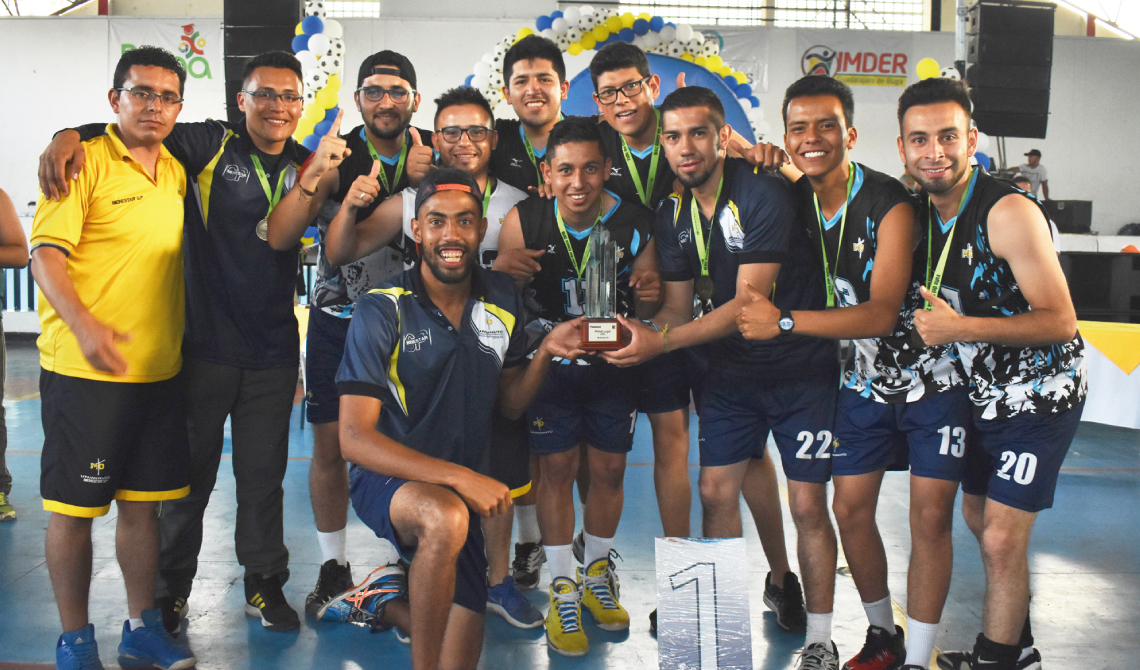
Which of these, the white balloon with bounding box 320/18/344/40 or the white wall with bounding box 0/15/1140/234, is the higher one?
the white wall with bounding box 0/15/1140/234

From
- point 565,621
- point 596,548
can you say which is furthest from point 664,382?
point 565,621

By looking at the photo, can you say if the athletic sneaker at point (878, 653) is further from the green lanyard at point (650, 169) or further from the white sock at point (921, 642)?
the green lanyard at point (650, 169)

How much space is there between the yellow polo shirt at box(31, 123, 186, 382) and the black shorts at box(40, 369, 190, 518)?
7cm

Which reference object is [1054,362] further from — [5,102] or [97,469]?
[5,102]

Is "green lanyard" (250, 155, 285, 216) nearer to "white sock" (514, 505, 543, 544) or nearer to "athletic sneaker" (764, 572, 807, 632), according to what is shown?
"white sock" (514, 505, 543, 544)

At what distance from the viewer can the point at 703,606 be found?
9.05 feet

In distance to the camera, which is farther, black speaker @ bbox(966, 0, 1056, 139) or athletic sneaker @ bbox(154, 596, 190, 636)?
black speaker @ bbox(966, 0, 1056, 139)

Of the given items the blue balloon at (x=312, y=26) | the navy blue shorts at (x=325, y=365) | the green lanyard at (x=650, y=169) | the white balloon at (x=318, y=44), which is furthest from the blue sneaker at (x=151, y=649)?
the blue balloon at (x=312, y=26)

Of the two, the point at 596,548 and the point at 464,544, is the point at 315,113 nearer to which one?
the point at 596,548

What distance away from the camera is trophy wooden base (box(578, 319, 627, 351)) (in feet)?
9.94

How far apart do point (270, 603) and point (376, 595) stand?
22.7 inches

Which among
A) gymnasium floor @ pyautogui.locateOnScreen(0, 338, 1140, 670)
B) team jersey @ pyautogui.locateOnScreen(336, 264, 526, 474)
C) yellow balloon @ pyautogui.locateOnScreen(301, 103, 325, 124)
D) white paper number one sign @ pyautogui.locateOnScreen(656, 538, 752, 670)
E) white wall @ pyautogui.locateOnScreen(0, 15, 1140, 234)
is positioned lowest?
gymnasium floor @ pyautogui.locateOnScreen(0, 338, 1140, 670)

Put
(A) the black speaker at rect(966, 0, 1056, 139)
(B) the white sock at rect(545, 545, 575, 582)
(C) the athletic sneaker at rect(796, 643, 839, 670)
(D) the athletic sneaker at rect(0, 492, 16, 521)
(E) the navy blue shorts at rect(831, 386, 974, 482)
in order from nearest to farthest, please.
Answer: (E) the navy blue shorts at rect(831, 386, 974, 482)
(C) the athletic sneaker at rect(796, 643, 839, 670)
(B) the white sock at rect(545, 545, 575, 582)
(D) the athletic sneaker at rect(0, 492, 16, 521)
(A) the black speaker at rect(966, 0, 1056, 139)

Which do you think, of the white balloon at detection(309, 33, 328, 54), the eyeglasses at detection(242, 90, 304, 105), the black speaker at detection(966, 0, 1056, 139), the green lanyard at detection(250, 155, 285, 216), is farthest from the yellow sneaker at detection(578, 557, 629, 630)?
the black speaker at detection(966, 0, 1056, 139)
